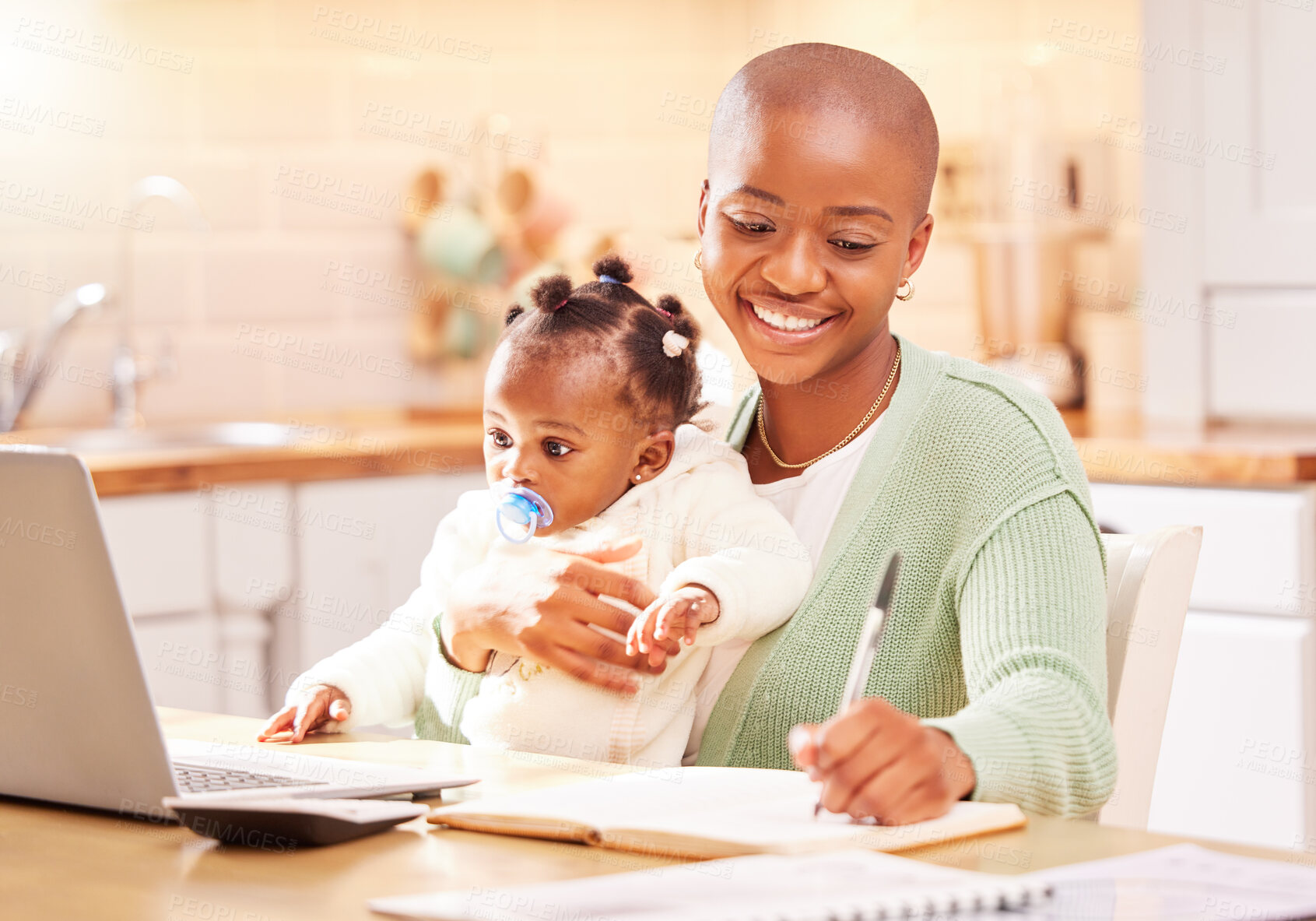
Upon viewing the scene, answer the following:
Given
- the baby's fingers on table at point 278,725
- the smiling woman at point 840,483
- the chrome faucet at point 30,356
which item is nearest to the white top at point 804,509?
the smiling woman at point 840,483

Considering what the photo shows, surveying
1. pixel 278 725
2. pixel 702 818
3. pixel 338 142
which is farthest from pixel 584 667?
pixel 338 142

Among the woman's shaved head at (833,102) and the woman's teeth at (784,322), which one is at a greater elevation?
the woman's shaved head at (833,102)

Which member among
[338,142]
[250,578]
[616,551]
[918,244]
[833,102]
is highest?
[338,142]

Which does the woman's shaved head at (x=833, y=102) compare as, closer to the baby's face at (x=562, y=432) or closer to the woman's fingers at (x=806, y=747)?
the baby's face at (x=562, y=432)

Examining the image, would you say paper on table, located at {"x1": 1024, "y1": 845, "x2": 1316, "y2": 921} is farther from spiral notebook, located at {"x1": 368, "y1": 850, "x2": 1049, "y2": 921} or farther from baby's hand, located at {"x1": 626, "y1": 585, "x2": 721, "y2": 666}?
baby's hand, located at {"x1": 626, "y1": 585, "x2": 721, "y2": 666}

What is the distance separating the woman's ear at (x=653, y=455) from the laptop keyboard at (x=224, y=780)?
0.45 m

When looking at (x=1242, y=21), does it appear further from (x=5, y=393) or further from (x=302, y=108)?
(x=5, y=393)

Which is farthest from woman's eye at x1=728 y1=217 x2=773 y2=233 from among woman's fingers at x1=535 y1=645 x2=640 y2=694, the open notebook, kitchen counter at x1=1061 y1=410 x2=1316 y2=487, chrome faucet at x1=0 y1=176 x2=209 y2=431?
chrome faucet at x1=0 y1=176 x2=209 y2=431

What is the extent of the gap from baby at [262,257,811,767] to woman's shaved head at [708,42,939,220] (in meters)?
0.21

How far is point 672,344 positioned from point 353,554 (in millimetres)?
1436

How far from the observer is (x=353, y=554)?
265 cm

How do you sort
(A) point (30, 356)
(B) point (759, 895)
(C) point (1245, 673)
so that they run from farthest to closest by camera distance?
1. (A) point (30, 356)
2. (C) point (1245, 673)
3. (B) point (759, 895)

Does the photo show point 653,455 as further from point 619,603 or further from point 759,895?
point 759,895

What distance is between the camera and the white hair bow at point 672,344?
1352mm
